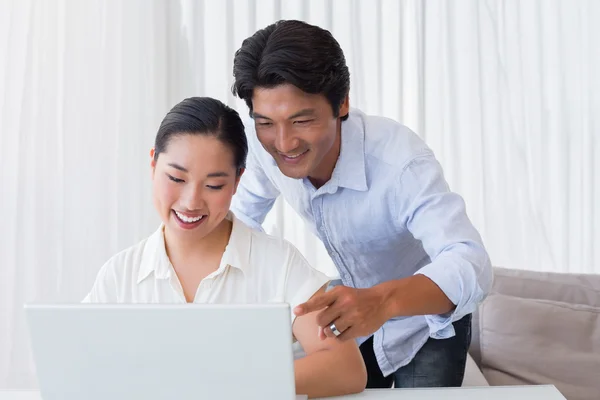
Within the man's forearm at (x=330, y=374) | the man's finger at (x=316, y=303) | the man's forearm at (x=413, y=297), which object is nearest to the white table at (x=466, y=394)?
the man's forearm at (x=330, y=374)

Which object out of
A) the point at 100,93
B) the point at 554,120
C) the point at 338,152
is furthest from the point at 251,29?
the point at 338,152

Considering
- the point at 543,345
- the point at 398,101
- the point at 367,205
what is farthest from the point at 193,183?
the point at 398,101

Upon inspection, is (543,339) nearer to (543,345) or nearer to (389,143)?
(543,345)

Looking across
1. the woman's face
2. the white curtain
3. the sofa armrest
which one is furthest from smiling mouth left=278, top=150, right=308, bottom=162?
the white curtain

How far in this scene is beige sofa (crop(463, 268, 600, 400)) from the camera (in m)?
2.25

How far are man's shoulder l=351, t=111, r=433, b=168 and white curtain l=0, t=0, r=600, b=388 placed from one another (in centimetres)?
173

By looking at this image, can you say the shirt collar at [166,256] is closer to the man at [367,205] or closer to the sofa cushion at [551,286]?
the man at [367,205]

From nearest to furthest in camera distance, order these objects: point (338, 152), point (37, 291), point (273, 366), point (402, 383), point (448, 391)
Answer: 1. point (273, 366)
2. point (448, 391)
3. point (338, 152)
4. point (402, 383)
5. point (37, 291)

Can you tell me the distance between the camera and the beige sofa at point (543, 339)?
225 cm

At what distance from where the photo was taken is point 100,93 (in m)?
3.37

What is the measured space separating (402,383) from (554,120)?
6.42 feet

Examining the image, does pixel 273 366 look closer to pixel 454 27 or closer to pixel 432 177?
pixel 432 177

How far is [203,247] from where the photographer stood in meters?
1.60

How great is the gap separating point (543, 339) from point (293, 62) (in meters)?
1.29
